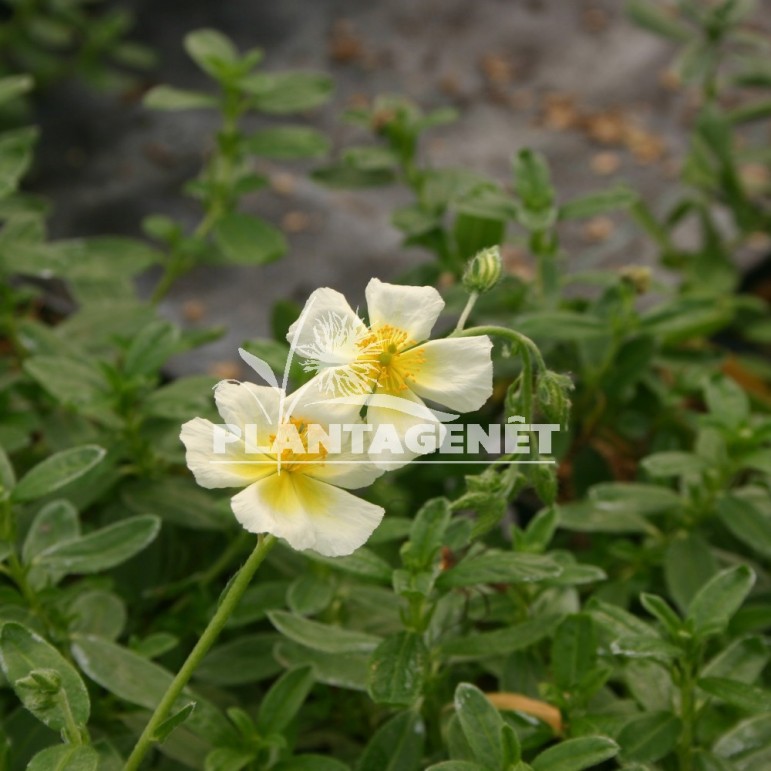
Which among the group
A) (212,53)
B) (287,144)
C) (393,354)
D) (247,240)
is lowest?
(393,354)

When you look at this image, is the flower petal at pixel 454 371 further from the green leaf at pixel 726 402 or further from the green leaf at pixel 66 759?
the green leaf at pixel 726 402

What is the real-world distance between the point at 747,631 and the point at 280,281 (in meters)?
1.21

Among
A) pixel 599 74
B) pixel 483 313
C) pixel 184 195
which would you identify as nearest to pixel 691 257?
pixel 483 313

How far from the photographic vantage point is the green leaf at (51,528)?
98 centimetres

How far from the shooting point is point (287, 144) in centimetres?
143

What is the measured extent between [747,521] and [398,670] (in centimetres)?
44

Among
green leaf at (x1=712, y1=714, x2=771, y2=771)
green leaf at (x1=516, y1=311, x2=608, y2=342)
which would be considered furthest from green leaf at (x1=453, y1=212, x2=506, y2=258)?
green leaf at (x1=712, y1=714, x2=771, y2=771)

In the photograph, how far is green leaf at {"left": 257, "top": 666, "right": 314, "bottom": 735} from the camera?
919 millimetres

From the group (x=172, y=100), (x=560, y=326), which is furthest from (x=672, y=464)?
(x=172, y=100)

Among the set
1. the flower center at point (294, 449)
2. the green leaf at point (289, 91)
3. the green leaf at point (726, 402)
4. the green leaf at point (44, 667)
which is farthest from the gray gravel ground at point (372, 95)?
the flower center at point (294, 449)

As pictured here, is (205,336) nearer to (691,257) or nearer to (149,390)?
(149,390)

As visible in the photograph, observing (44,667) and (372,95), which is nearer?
(44,667)

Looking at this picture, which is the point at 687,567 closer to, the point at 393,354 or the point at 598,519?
the point at 598,519

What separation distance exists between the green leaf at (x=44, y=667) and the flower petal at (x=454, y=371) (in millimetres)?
331
